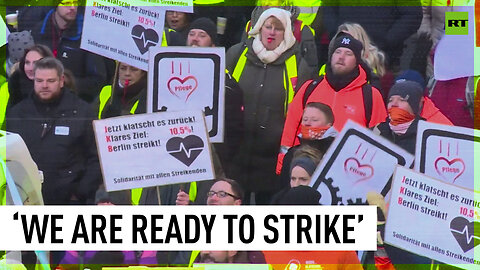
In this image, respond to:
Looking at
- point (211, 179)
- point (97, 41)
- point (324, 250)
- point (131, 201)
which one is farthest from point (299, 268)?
point (97, 41)

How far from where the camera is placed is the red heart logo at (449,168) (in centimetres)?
388

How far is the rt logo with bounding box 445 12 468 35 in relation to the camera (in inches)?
152

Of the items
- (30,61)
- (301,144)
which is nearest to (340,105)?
(301,144)

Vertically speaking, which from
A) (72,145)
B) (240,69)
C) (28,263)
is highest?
(240,69)

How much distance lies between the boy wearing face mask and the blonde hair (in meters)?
0.11

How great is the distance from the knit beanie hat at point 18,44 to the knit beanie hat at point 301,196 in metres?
1.31

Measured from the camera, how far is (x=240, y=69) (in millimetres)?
3924

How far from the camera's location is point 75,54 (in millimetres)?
3893

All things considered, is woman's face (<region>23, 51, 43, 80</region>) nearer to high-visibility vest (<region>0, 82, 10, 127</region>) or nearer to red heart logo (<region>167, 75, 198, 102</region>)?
high-visibility vest (<region>0, 82, 10, 127</region>)

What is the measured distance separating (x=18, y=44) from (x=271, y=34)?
3.67 feet

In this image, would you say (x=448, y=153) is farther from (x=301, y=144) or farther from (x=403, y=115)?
(x=301, y=144)

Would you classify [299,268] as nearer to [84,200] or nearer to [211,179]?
[211,179]

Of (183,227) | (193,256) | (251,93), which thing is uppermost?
(251,93)

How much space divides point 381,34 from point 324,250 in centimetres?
99
